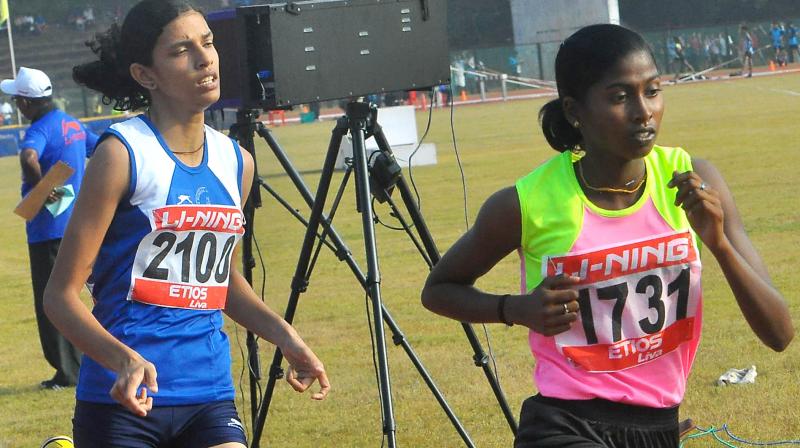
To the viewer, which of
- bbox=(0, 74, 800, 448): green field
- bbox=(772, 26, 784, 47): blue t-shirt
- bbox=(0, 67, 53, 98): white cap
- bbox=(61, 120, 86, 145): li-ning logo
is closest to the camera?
bbox=(0, 74, 800, 448): green field

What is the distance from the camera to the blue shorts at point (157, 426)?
3662 millimetres

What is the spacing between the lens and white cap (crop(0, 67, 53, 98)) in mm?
9023

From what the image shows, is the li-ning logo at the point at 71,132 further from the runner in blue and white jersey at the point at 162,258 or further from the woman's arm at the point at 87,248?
the woman's arm at the point at 87,248

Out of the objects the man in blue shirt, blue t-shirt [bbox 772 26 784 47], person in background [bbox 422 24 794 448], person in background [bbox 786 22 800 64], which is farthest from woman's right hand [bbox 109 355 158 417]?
person in background [bbox 786 22 800 64]

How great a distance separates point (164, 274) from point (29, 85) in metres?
5.78

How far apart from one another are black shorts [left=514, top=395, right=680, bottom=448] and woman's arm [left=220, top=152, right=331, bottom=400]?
80 cm

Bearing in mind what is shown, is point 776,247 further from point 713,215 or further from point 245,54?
point 713,215

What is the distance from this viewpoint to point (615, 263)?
3.32 metres

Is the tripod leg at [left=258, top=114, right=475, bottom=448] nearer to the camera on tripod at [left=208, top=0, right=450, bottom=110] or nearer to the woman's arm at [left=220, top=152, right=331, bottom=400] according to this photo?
the camera on tripod at [left=208, top=0, right=450, bottom=110]

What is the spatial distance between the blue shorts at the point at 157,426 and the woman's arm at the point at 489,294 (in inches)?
26.7

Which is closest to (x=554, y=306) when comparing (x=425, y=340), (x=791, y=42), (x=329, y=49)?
(x=329, y=49)

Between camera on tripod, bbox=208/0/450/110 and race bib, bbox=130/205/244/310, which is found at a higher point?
camera on tripod, bbox=208/0/450/110

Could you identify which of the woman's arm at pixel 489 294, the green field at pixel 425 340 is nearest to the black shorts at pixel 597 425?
the woman's arm at pixel 489 294

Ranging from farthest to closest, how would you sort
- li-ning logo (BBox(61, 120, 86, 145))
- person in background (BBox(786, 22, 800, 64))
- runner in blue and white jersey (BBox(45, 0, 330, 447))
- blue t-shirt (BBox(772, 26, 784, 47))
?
person in background (BBox(786, 22, 800, 64)) < blue t-shirt (BBox(772, 26, 784, 47)) < li-ning logo (BBox(61, 120, 86, 145)) < runner in blue and white jersey (BBox(45, 0, 330, 447))
